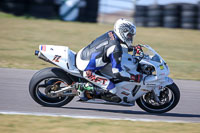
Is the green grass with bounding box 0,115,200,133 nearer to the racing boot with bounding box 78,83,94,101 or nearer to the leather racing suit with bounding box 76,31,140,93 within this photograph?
the racing boot with bounding box 78,83,94,101

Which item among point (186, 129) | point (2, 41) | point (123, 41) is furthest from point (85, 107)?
point (2, 41)

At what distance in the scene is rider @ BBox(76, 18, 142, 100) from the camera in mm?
5500

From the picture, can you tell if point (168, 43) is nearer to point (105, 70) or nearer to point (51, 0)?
point (51, 0)

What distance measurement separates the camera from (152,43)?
618 inches

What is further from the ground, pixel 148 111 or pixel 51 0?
pixel 51 0

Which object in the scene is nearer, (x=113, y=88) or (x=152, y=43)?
(x=113, y=88)

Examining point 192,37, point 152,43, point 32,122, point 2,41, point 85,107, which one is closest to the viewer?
point 32,122

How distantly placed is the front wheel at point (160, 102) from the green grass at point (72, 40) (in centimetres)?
341

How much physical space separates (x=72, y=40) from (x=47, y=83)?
9076mm

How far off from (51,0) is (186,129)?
583 inches

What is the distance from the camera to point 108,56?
18.3 feet

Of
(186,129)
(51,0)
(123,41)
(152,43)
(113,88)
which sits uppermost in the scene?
(51,0)

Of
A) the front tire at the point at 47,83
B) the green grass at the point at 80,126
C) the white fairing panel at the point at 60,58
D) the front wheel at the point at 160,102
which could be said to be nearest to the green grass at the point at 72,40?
the front wheel at the point at 160,102

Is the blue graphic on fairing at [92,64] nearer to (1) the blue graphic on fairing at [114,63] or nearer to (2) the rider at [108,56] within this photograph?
(2) the rider at [108,56]
